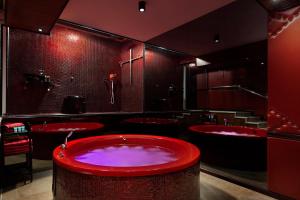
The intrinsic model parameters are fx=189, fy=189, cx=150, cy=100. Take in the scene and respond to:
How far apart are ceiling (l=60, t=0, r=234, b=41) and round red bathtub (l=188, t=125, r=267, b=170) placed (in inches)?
84.5

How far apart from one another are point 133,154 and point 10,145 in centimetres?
168

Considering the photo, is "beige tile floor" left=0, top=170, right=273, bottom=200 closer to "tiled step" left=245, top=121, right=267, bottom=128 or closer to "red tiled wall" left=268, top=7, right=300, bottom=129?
"red tiled wall" left=268, top=7, right=300, bottom=129

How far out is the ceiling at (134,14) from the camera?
2.97 metres

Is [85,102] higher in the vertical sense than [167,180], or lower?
higher

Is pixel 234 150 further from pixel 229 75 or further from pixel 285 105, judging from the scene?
pixel 229 75

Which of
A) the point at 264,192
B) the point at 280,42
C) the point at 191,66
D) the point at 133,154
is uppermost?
the point at 191,66

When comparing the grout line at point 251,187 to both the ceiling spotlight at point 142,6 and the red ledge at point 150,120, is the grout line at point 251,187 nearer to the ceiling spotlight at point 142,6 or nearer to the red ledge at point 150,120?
the red ledge at point 150,120

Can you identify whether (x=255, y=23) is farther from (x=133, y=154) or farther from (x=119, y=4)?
(x=133, y=154)

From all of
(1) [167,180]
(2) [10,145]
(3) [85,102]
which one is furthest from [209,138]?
(3) [85,102]

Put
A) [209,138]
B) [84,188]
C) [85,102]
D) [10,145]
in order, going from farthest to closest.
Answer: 1. [85,102]
2. [209,138]
3. [10,145]
4. [84,188]

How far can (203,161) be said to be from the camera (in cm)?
355

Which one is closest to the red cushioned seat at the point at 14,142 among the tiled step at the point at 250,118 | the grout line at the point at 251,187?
the grout line at the point at 251,187

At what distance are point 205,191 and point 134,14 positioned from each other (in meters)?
3.01

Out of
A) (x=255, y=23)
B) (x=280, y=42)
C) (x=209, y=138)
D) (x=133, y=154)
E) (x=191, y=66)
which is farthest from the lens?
(x=191, y=66)
